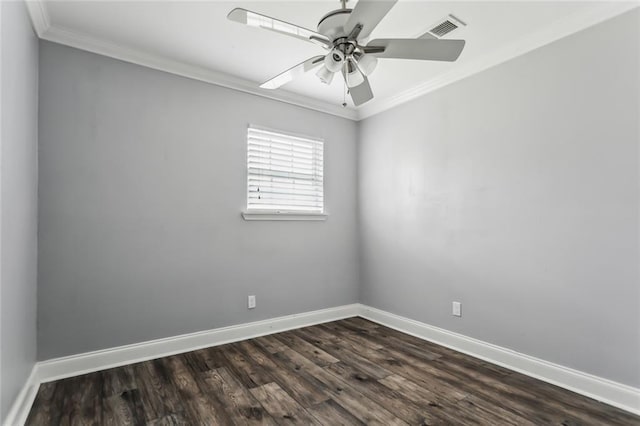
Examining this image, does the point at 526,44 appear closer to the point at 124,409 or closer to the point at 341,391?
the point at 341,391

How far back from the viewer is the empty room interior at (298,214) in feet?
6.60

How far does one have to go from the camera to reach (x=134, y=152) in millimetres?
2740

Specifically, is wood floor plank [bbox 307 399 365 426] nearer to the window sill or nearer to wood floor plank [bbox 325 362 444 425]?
wood floor plank [bbox 325 362 444 425]

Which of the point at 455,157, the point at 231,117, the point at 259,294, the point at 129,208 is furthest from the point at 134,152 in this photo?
the point at 455,157

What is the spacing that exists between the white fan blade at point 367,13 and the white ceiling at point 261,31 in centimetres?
65

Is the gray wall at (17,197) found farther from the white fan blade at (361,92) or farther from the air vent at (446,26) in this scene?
the air vent at (446,26)

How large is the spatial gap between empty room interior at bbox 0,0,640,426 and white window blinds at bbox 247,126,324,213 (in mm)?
24

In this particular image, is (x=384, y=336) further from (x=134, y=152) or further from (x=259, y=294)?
(x=134, y=152)

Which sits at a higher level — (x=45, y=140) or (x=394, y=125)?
(x=394, y=125)

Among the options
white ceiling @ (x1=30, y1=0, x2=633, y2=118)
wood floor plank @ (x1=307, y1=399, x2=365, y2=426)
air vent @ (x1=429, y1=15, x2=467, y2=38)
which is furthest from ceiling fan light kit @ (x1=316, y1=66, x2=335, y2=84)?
wood floor plank @ (x1=307, y1=399, x2=365, y2=426)

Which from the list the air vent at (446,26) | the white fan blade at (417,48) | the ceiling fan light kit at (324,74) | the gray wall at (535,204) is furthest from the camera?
the air vent at (446,26)

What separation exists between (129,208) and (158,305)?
2.74 feet

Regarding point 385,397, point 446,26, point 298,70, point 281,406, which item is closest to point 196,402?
point 281,406

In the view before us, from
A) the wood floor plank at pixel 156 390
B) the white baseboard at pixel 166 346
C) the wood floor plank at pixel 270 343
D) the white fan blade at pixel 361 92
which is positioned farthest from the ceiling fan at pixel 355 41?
the white baseboard at pixel 166 346
